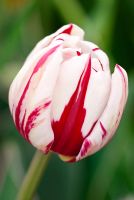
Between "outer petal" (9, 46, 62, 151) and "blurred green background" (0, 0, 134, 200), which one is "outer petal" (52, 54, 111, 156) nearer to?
"outer petal" (9, 46, 62, 151)

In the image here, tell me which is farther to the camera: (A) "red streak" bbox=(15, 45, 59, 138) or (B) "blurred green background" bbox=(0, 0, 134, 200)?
(B) "blurred green background" bbox=(0, 0, 134, 200)

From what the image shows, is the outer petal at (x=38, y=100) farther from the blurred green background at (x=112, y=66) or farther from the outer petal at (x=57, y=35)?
the blurred green background at (x=112, y=66)

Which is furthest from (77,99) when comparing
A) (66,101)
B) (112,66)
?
(112,66)

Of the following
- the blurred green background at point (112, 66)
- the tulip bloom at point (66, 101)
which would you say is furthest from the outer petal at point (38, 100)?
the blurred green background at point (112, 66)

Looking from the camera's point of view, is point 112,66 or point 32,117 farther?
point 112,66

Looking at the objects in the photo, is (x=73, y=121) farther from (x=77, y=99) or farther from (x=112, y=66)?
(x=112, y=66)

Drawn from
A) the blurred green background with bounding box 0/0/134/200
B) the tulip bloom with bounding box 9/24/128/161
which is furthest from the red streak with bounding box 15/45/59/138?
the blurred green background with bounding box 0/0/134/200
